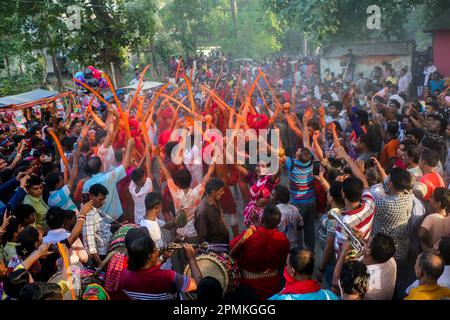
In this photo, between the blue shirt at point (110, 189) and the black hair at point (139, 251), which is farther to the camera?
the blue shirt at point (110, 189)

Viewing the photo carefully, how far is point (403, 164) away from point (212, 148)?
2398 millimetres

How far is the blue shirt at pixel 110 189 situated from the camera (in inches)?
189

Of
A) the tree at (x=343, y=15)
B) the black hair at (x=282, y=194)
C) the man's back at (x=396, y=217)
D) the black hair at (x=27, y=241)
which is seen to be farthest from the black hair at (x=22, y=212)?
the tree at (x=343, y=15)

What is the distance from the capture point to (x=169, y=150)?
6043 millimetres

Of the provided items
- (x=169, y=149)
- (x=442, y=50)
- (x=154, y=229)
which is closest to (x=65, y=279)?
(x=154, y=229)

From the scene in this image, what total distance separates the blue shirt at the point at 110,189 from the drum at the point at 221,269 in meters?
1.61

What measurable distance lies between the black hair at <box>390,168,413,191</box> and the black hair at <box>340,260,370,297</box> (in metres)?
1.30

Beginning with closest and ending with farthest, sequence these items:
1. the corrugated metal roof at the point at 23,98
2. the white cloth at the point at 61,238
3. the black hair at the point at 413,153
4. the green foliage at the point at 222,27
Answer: the white cloth at the point at 61,238 → the black hair at the point at 413,153 → the corrugated metal roof at the point at 23,98 → the green foliage at the point at 222,27

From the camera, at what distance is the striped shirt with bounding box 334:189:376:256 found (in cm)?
371

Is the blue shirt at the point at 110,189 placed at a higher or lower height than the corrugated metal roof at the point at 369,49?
lower

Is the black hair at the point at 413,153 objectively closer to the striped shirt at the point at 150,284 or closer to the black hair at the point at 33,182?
the striped shirt at the point at 150,284

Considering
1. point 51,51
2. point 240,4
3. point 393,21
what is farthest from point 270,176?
point 240,4

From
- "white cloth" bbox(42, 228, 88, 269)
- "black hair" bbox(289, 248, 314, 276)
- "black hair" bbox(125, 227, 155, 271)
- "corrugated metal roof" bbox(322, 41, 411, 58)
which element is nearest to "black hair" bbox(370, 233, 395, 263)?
"black hair" bbox(289, 248, 314, 276)
